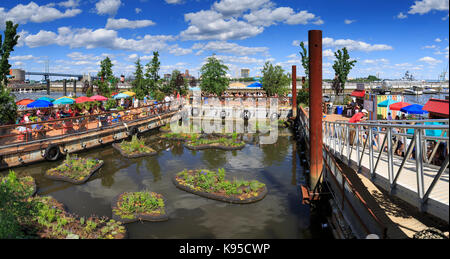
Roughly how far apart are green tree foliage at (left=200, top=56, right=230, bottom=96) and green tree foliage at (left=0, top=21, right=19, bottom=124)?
28.6 meters

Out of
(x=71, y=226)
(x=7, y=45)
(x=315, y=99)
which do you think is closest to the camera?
(x=71, y=226)

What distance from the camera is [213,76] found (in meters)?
45.8

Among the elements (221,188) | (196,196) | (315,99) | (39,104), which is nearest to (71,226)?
(196,196)

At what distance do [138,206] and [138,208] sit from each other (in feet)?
0.52

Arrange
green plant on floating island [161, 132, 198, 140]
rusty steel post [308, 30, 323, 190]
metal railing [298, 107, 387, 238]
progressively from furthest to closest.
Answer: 1. green plant on floating island [161, 132, 198, 140]
2. rusty steel post [308, 30, 323, 190]
3. metal railing [298, 107, 387, 238]

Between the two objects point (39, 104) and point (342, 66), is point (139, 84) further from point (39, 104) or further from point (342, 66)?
point (342, 66)

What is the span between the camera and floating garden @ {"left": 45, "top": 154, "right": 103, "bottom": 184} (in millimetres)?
15809

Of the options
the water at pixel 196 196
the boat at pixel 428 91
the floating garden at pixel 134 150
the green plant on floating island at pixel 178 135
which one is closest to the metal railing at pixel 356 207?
the water at pixel 196 196

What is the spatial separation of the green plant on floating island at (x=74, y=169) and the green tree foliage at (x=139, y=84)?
23161 mm

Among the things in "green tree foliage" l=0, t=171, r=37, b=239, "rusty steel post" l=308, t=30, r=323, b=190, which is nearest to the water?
"rusty steel post" l=308, t=30, r=323, b=190

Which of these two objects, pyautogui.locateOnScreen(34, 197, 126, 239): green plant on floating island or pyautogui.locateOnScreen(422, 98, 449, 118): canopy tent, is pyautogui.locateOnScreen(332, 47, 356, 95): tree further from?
pyautogui.locateOnScreen(34, 197, 126, 239): green plant on floating island
